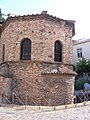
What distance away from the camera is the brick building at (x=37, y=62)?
1936cm

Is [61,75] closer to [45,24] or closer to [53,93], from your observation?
[53,93]

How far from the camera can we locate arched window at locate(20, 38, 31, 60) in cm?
2056

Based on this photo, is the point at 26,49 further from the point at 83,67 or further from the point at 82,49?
the point at 82,49

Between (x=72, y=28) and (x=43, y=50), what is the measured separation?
453 centimetres

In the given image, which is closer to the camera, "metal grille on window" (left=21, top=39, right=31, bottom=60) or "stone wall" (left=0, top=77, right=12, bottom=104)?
"stone wall" (left=0, top=77, right=12, bottom=104)

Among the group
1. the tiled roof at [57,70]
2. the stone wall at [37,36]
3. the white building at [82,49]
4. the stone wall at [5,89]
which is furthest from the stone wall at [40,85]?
the white building at [82,49]

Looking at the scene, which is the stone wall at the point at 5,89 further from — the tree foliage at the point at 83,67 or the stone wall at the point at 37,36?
the tree foliage at the point at 83,67

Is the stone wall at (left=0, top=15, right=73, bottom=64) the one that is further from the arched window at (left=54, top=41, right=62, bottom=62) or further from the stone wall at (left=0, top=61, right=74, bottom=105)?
the stone wall at (left=0, top=61, right=74, bottom=105)

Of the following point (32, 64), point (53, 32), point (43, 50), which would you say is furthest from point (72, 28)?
point (32, 64)

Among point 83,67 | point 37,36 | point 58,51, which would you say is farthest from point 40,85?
point 83,67

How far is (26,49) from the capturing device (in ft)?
68.0

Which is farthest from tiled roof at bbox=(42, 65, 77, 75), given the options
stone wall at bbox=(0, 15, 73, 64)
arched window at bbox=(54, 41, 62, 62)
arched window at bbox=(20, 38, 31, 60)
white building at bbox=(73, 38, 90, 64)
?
white building at bbox=(73, 38, 90, 64)

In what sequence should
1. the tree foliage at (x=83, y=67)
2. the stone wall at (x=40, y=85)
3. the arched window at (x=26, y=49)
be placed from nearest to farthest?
the stone wall at (x=40, y=85)
the arched window at (x=26, y=49)
the tree foliage at (x=83, y=67)

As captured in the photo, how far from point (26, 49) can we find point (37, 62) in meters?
1.86
